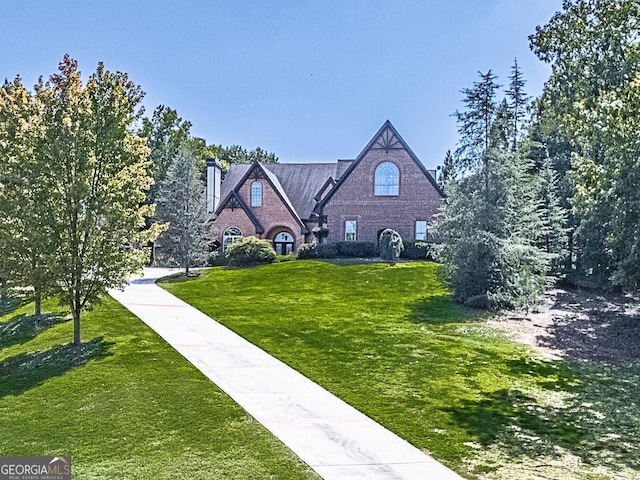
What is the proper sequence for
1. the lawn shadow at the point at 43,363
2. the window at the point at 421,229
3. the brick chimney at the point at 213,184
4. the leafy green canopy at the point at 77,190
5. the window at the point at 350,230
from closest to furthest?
→ 1. the lawn shadow at the point at 43,363
2. the leafy green canopy at the point at 77,190
3. the window at the point at 421,229
4. the window at the point at 350,230
5. the brick chimney at the point at 213,184

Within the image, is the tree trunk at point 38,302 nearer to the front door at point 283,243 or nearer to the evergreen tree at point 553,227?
the evergreen tree at point 553,227

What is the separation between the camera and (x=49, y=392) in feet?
34.0

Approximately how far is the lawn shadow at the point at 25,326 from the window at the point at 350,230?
21.6m

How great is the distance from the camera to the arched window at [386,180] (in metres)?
36.9

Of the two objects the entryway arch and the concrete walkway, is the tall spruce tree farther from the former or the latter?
the entryway arch

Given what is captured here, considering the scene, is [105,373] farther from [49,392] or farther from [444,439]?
[444,439]

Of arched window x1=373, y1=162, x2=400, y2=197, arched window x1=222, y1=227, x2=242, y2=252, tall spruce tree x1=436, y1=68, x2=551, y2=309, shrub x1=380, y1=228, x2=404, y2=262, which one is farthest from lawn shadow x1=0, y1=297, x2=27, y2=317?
arched window x1=373, y1=162, x2=400, y2=197

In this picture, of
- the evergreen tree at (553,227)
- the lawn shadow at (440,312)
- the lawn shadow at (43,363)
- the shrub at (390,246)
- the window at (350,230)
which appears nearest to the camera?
the lawn shadow at (43,363)

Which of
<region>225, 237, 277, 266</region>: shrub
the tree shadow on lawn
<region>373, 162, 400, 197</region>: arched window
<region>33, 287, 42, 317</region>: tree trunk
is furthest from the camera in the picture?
<region>373, 162, 400, 197</region>: arched window

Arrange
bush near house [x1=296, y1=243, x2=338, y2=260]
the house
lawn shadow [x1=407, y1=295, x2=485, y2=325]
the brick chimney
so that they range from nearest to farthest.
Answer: lawn shadow [x1=407, y1=295, x2=485, y2=325], bush near house [x1=296, y1=243, x2=338, y2=260], the house, the brick chimney

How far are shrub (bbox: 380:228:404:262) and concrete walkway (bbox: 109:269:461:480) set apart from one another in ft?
53.7

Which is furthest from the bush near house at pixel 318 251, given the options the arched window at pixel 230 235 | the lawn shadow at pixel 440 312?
the lawn shadow at pixel 440 312

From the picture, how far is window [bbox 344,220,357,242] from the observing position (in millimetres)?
37125

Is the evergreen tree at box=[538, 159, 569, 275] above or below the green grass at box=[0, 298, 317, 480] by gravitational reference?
above
